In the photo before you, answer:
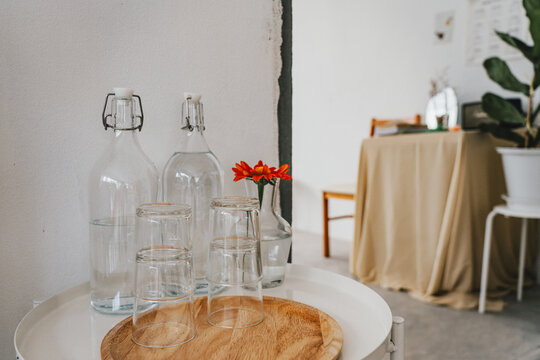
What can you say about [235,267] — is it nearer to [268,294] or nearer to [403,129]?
[268,294]

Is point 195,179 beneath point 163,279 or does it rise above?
above

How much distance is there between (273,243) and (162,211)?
24cm

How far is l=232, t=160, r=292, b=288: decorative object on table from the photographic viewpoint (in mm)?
660

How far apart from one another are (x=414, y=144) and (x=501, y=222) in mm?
622

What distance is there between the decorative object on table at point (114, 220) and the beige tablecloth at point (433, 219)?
1.71 meters

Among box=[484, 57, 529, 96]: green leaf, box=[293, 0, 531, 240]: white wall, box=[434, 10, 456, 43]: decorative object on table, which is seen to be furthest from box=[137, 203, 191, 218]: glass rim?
box=[434, 10, 456, 43]: decorative object on table

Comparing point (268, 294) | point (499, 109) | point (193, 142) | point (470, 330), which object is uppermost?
point (499, 109)

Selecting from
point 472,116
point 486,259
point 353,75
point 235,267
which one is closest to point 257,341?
point 235,267

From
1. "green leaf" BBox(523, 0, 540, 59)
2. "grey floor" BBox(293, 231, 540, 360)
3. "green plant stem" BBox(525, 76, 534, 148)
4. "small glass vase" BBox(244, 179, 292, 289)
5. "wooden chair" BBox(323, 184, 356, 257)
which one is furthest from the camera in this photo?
"wooden chair" BBox(323, 184, 356, 257)

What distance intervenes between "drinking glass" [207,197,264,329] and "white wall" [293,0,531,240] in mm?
2515

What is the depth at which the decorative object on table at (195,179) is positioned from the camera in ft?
2.12

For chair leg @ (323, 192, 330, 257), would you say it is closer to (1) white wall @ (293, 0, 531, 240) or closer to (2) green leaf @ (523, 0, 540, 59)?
(1) white wall @ (293, 0, 531, 240)

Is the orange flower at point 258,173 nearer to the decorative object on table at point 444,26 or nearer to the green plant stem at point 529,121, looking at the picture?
the green plant stem at point 529,121

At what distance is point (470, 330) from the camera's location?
1.69 meters
